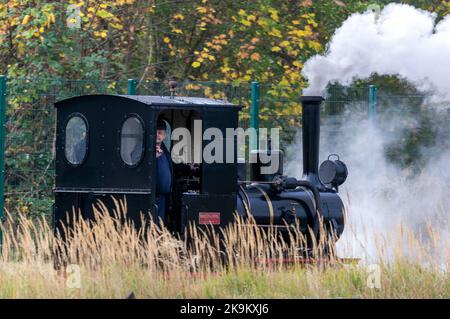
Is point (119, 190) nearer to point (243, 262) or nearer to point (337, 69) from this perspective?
point (243, 262)

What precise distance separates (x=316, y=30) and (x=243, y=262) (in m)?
10.2

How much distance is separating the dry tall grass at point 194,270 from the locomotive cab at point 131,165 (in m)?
0.17

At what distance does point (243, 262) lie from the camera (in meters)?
10.3

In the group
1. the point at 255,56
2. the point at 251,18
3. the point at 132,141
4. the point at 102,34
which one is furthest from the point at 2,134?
the point at 251,18

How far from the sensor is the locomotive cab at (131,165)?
10.3m

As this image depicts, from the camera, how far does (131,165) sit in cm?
1034

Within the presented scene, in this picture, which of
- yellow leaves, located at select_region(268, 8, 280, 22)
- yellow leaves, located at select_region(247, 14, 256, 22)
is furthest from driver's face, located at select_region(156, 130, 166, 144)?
yellow leaves, located at select_region(268, 8, 280, 22)

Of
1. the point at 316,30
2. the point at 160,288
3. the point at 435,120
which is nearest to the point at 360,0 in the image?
the point at 316,30

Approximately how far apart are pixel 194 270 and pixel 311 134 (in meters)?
2.36

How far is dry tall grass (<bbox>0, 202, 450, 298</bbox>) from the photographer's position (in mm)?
9461

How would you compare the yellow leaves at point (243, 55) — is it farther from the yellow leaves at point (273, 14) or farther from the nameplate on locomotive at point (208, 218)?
the nameplate on locomotive at point (208, 218)

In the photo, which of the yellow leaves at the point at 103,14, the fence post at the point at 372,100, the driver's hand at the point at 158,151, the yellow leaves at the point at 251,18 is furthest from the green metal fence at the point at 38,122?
the driver's hand at the point at 158,151

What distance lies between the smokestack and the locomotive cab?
1.14m

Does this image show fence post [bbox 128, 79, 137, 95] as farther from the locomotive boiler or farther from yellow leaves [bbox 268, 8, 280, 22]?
yellow leaves [bbox 268, 8, 280, 22]
